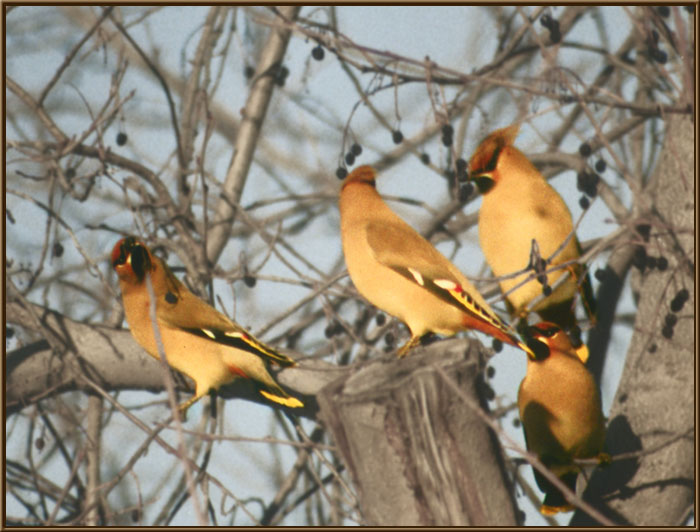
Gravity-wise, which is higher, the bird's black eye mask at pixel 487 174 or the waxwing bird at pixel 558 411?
the bird's black eye mask at pixel 487 174

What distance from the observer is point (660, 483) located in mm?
3461

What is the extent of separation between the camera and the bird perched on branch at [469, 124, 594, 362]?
12.5 feet

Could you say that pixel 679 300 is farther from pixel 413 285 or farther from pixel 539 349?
pixel 413 285

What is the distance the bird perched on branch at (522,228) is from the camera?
380 centimetres

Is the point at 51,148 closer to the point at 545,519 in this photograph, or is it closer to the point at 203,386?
the point at 203,386

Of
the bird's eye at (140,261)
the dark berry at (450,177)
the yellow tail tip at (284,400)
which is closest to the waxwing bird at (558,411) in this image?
the yellow tail tip at (284,400)

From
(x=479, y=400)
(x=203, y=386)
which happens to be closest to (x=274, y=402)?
(x=203, y=386)

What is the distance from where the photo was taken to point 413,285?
322 centimetres

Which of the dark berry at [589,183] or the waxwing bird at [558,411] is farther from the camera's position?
the dark berry at [589,183]

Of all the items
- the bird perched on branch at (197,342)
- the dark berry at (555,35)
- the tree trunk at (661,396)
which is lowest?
the tree trunk at (661,396)

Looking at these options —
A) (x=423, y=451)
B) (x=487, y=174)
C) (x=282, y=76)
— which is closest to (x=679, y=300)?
(x=487, y=174)

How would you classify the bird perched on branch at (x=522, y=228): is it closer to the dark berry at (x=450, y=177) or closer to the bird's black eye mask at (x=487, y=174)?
the bird's black eye mask at (x=487, y=174)

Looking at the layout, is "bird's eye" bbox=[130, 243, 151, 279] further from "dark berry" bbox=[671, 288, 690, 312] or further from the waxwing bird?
"dark berry" bbox=[671, 288, 690, 312]

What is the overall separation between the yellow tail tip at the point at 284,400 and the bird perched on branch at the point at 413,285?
52cm
